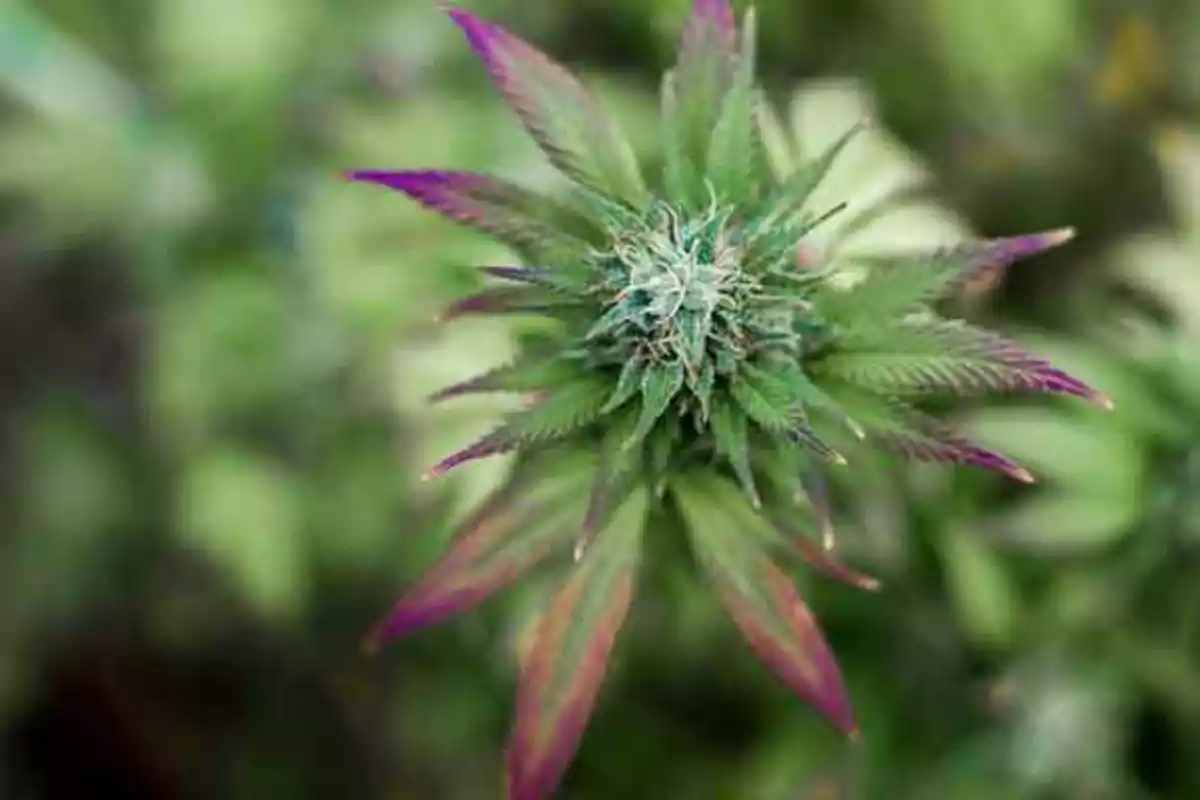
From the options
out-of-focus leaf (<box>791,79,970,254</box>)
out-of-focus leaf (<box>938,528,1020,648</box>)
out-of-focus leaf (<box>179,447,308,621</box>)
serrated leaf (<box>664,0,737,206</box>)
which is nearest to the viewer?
serrated leaf (<box>664,0,737,206</box>)

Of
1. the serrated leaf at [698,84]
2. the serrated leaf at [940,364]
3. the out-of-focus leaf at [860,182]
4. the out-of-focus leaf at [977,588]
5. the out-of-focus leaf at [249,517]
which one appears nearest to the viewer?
the serrated leaf at [940,364]

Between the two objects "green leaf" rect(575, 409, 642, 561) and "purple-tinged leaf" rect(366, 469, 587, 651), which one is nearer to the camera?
"green leaf" rect(575, 409, 642, 561)

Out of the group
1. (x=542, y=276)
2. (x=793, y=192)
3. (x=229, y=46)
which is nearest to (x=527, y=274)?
(x=542, y=276)

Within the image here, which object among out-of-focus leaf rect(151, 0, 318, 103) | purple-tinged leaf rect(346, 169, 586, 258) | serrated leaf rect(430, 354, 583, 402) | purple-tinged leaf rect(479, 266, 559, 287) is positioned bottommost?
serrated leaf rect(430, 354, 583, 402)

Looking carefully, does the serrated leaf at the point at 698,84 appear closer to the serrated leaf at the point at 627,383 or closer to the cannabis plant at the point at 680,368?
the cannabis plant at the point at 680,368

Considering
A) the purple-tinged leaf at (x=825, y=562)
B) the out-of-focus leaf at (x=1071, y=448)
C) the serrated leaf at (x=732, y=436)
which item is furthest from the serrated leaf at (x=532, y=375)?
the out-of-focus leaf at (x=1071, y=448)

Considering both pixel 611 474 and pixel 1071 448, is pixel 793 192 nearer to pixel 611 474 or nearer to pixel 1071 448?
pixel 611 474

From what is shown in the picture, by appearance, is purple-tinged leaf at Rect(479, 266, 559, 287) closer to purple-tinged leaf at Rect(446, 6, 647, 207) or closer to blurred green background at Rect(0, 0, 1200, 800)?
purple-tinged leaf at Rect(446, 6, 647, 207)

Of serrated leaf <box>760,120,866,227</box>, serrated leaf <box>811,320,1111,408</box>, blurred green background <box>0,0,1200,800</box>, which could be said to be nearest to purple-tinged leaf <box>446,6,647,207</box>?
serrated leaf <box>760,120,866,227</box>
